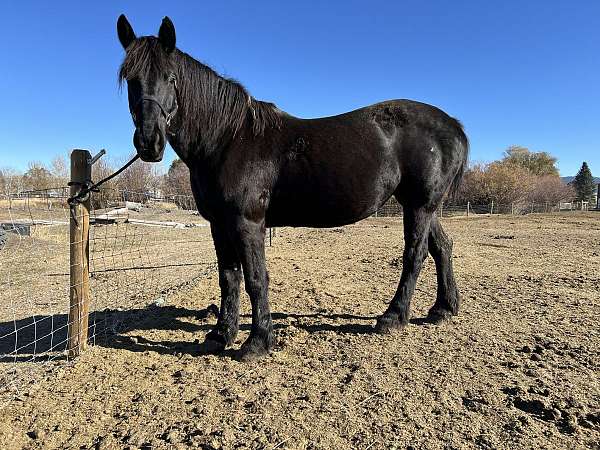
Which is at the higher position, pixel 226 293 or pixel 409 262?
pixel 409 262

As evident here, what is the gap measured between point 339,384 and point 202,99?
8.36ft

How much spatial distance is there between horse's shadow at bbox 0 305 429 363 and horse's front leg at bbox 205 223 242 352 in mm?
165

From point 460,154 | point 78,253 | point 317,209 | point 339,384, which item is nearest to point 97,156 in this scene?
point 78,253

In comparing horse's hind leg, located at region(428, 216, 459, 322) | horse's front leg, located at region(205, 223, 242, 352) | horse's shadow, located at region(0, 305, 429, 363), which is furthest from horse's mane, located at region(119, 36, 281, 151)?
horse's hind leg, located at region(428, 216, 459, 322)

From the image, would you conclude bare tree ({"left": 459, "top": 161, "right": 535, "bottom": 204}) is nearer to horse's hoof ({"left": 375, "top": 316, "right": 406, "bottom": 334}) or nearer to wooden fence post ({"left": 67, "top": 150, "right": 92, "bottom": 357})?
horse's hoof ({"left": 375, "top": 316, "right": 406, "bottom": 334})

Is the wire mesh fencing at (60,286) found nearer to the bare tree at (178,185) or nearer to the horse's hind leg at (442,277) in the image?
the horse's hind leg at (442,277)

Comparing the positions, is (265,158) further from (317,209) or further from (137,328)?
(137,328)

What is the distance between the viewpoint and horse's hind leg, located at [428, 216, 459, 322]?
4398mm

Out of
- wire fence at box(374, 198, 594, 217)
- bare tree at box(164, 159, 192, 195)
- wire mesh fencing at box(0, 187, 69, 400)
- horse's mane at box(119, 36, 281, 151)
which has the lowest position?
wire mesh fencing at box(0, 187, 69, 400)

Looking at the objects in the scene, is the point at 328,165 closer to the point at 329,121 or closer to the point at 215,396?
the point at 329,121

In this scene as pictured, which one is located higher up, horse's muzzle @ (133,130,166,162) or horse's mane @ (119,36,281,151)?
horse's mane @ (119,36,281,151)

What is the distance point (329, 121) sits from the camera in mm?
3816

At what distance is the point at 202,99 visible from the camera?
3410 millimetres

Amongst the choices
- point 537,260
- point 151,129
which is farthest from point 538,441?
point 537,260
